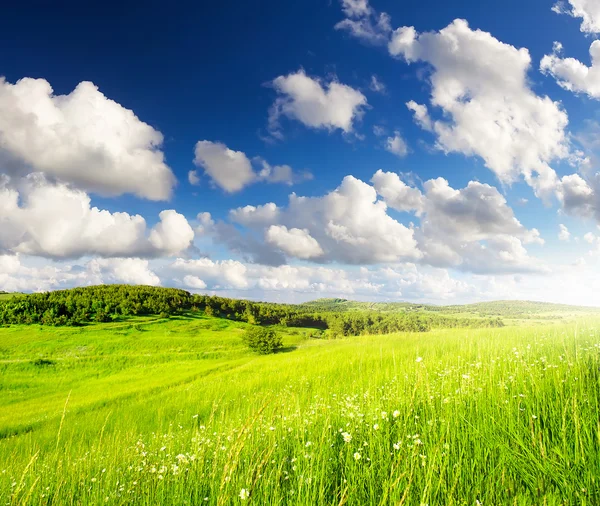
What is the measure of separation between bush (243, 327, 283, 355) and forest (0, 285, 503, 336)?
75.1 feet

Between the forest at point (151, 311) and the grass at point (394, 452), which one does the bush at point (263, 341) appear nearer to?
the forest at point (151, 311)

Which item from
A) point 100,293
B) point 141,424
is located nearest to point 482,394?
point 141,424

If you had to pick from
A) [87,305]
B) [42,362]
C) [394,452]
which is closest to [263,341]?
[42,362]

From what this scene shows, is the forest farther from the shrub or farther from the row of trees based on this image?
the shrub

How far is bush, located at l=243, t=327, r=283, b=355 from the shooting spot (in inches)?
2990

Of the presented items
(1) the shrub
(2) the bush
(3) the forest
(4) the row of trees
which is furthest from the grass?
(4) the row of trees

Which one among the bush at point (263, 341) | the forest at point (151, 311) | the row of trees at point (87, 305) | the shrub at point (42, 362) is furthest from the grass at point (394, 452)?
the row of trees at point (87, 305)

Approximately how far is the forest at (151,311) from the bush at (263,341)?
75.1ft

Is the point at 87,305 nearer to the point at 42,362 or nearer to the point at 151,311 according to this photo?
the point at 151,311

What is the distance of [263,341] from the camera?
7769 cm

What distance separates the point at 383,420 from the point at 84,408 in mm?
34396

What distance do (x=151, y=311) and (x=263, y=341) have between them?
7889 centimetres

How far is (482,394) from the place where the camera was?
181 inches

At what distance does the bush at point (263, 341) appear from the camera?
75938mm
